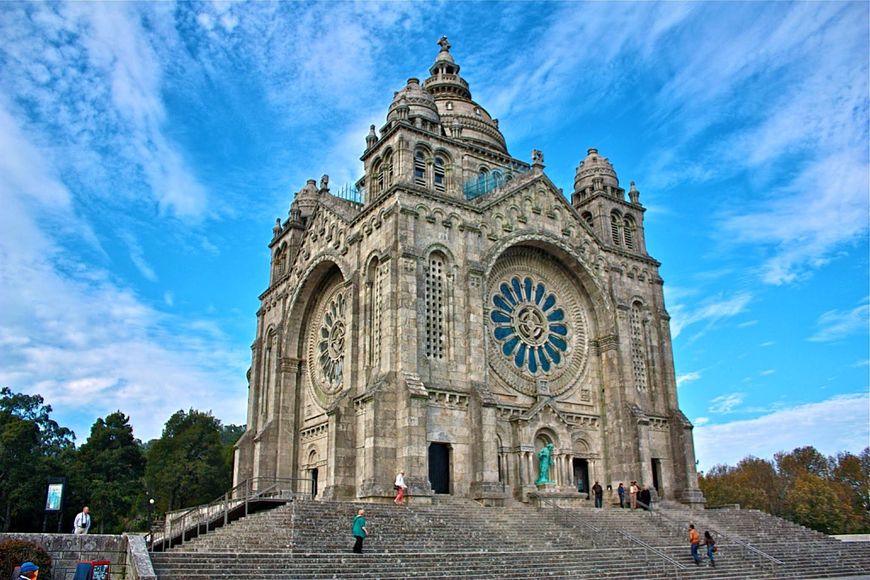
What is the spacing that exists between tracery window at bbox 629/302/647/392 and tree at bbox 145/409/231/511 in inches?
1396

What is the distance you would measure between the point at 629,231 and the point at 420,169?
45.3 ft

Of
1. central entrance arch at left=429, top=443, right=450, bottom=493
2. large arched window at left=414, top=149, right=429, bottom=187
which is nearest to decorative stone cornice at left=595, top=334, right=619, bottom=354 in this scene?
central entrance arch at left=429, top=443, right=450, bottom=493

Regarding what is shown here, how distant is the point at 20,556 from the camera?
48.5ft

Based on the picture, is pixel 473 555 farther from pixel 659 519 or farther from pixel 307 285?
pixel 307 285

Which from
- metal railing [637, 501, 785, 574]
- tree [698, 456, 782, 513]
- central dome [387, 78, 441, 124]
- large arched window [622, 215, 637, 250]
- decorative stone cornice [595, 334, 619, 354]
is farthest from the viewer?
tree [698, 456, 782, 513]

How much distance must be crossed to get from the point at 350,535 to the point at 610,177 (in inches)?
1080

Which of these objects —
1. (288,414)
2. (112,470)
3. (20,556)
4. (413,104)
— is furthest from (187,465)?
(20,556)

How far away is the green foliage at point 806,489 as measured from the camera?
5175 cm

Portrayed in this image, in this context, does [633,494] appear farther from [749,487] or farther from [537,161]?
[749,487]

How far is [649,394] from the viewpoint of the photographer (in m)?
36.6

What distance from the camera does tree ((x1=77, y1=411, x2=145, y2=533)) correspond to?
50531 millimetres

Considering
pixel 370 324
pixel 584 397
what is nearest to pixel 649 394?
pixel 584 397

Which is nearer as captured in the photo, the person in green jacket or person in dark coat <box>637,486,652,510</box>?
the person in green jacket

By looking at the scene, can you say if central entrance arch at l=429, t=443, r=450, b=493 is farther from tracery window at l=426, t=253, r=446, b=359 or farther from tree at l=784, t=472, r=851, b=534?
tree at l=784, t=472, r=851, b=534
